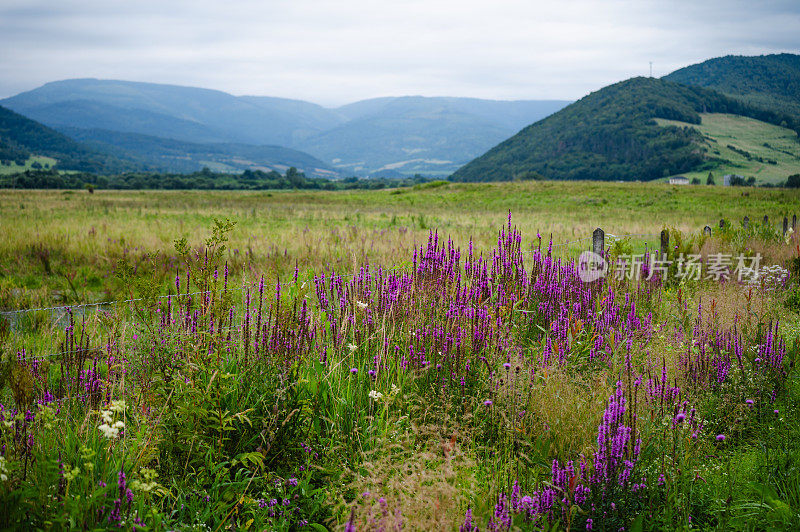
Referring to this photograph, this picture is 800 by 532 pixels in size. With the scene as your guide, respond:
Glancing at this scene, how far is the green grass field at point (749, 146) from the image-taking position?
4865 inches

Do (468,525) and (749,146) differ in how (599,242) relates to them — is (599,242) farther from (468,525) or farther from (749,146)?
(749,146)

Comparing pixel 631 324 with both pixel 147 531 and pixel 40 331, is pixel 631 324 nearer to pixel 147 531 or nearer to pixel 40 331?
pixel 147 531

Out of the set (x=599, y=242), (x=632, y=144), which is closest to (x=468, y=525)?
(x=599, y=242)

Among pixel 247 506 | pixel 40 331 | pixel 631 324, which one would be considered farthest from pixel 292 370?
pixel 40 331

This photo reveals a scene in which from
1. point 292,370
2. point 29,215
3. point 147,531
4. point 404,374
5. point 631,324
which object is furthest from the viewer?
point 29,215

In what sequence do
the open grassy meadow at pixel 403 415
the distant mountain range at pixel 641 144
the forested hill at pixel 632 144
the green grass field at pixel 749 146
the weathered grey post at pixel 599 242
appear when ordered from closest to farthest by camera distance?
the open grassy meadow at pixel 403 415
the weathered grey post at pixel 599 242
the green grass field at pixel 749 146
the distant mountain range at pixel 641 144
the forested hill at pixel 632 144

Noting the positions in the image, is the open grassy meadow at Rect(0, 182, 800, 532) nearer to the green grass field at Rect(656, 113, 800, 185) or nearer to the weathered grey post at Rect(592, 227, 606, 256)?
the weathered grey post at Rect(592, 227, 606, 256)

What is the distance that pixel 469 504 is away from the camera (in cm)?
304

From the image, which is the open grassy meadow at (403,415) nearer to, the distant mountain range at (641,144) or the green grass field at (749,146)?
the green grass field at (749,146)

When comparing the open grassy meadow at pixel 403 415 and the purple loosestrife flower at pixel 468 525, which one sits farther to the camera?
the open grassy meadow at pixel 403 415

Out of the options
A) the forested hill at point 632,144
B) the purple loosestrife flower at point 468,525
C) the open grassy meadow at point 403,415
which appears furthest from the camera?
the forested hill at point 632,144

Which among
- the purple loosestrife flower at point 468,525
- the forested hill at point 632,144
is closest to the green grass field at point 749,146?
the forested hill at point 632,144

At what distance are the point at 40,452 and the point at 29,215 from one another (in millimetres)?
23519

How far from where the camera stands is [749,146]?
151 m
